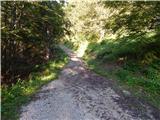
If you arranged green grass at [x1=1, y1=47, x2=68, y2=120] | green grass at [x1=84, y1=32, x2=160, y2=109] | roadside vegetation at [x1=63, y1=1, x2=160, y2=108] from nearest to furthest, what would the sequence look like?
green grass at [x1=1, y1=47, x2=68, y2=120] < green grass at [x1=84, y1=32, x2=160, y2=109] < roadside vegetation at [x1=63, y1=1, x2=160, y2=108]

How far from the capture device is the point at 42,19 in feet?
61.7

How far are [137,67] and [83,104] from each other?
8605 millimetres

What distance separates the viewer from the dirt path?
1098 cm

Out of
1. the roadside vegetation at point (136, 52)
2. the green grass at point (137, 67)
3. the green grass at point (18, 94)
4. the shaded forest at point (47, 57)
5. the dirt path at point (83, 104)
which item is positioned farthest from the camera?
the roadside vegetation at point (136, 52)

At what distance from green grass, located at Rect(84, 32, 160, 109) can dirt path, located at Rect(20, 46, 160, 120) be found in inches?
49.1

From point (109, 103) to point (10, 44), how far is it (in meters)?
9.74

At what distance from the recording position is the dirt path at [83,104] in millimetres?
10977

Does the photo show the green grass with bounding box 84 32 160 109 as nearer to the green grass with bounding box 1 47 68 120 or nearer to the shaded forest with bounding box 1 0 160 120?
the shaded forest with bounding box 1 0 160 120

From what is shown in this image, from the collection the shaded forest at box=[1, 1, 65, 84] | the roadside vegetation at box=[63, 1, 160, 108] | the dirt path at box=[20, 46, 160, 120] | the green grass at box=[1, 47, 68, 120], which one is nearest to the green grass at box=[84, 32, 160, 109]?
the roadside vegetation at box=[63, 1, 160, 108]

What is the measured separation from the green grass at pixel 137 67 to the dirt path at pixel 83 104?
1.25m

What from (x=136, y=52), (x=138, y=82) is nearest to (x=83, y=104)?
(x=138, y=82)

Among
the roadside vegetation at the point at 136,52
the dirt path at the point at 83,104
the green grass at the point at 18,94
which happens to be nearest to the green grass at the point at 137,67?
the roadside vegetation at the point at 136,52

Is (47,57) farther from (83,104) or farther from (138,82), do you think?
(83,104)

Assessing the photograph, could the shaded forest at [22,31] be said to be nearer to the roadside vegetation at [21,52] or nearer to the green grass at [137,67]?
the roadside vegetation at [21,52]
